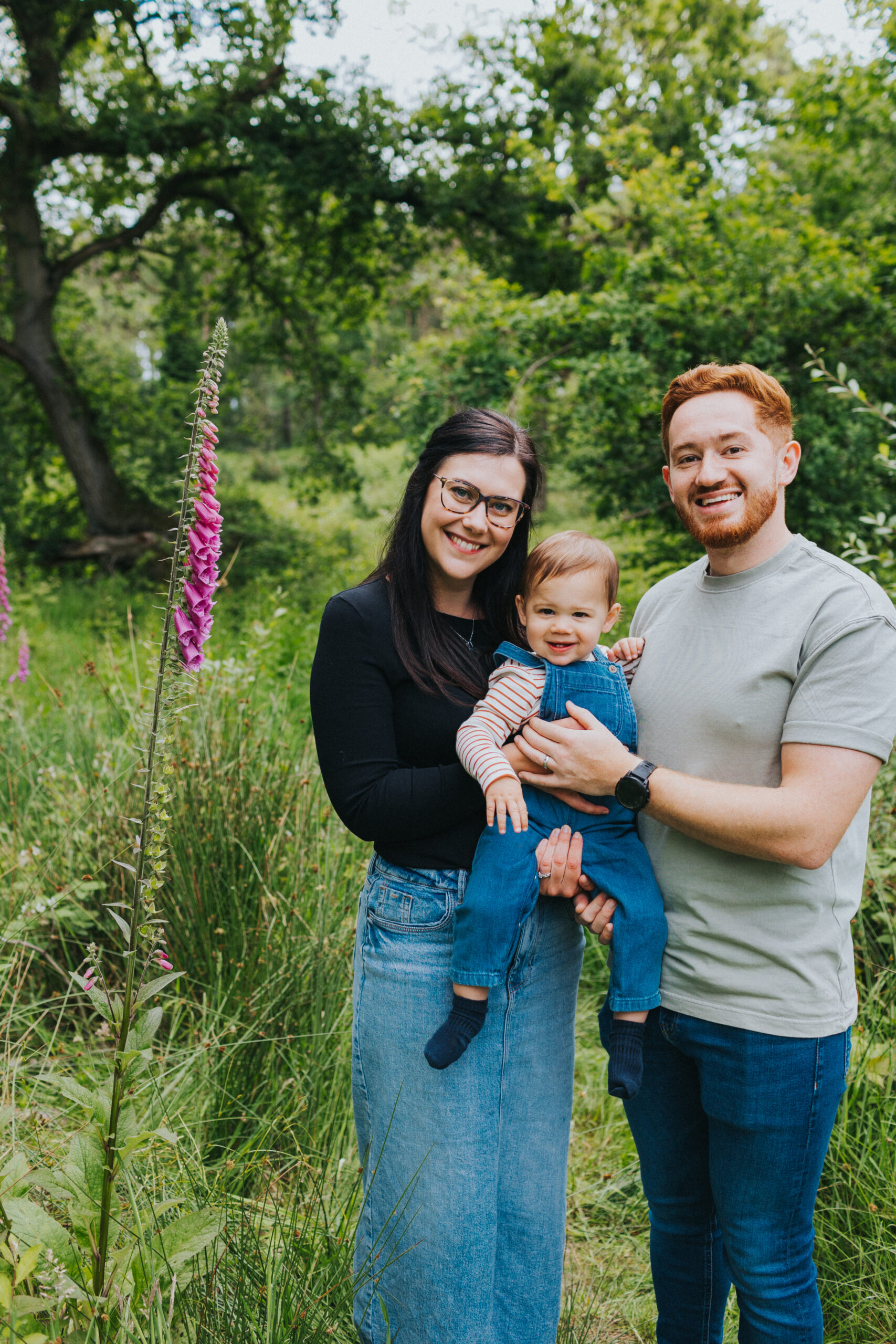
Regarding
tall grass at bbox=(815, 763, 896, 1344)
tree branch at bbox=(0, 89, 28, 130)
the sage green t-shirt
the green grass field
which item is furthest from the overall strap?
tree branch at bbox=(0, 89, 28, 130)

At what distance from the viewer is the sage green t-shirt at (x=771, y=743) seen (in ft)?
5.39

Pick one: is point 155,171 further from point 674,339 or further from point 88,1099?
point 88,1099

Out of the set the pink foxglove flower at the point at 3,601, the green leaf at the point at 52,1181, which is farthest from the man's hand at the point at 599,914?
the pink foxglove flower at the point at 3,601

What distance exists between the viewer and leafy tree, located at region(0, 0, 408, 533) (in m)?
10.1

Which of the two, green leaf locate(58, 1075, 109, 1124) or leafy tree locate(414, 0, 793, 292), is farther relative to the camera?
leafy tree locate(414, 0, 793, 292)

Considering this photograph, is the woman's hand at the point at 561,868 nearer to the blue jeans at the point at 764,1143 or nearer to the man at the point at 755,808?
the man at the point at 755,808

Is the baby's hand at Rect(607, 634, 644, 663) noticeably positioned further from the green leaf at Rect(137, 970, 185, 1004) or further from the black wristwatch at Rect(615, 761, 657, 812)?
the green leaf at Rect(137, 970, 185, 1004)

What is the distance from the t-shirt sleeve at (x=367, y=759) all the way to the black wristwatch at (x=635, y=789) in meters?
0.29

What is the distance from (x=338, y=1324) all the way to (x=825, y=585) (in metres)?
1.85

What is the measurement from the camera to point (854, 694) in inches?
63.9

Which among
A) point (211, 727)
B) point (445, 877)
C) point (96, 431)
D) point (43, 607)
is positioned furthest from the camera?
point (96, 431)

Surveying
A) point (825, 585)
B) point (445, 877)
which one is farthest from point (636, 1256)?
point (825, 585)

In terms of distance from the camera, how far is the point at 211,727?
355 centimetres

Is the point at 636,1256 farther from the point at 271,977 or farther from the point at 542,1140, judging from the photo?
the point at 271,977
